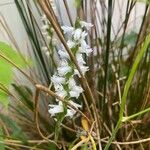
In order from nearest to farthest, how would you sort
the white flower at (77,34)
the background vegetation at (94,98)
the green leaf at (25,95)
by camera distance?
the white flower at (77,34) < the background vegetation at (94,98) < the green leaf at (25,95)

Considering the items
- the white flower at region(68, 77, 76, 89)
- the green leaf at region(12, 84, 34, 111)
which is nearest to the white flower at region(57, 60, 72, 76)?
the white flower at region(68, 77, 76, 89)

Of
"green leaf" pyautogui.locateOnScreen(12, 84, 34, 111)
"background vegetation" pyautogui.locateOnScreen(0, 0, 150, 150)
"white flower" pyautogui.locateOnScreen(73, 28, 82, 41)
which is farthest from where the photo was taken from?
"green leaf" pyautogui.locateOnScreen(12, 84, 34, 111)

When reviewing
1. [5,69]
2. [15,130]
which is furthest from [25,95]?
[5,69]

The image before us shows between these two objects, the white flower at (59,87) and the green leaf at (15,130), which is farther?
the green leaf at (15,130)

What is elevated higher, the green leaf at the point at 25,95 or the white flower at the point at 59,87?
the white flower at the point at 59,87

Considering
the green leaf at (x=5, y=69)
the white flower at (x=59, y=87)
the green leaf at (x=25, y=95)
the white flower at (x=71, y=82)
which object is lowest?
the green leaf at (x=25, y=95)

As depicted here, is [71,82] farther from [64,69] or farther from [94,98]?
[94,98]

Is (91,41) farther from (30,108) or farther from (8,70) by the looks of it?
(8,70)

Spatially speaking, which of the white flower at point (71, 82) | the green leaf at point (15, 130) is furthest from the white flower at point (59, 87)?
the green leaf at point (15, 130)

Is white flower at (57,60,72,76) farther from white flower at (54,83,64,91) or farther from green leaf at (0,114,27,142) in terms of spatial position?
green leaf at (0,114,27,142)

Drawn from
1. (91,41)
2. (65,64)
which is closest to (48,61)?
(91,41)

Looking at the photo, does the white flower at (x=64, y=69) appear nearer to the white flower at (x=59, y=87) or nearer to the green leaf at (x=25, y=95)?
the white flower at (x=59, y=87)
